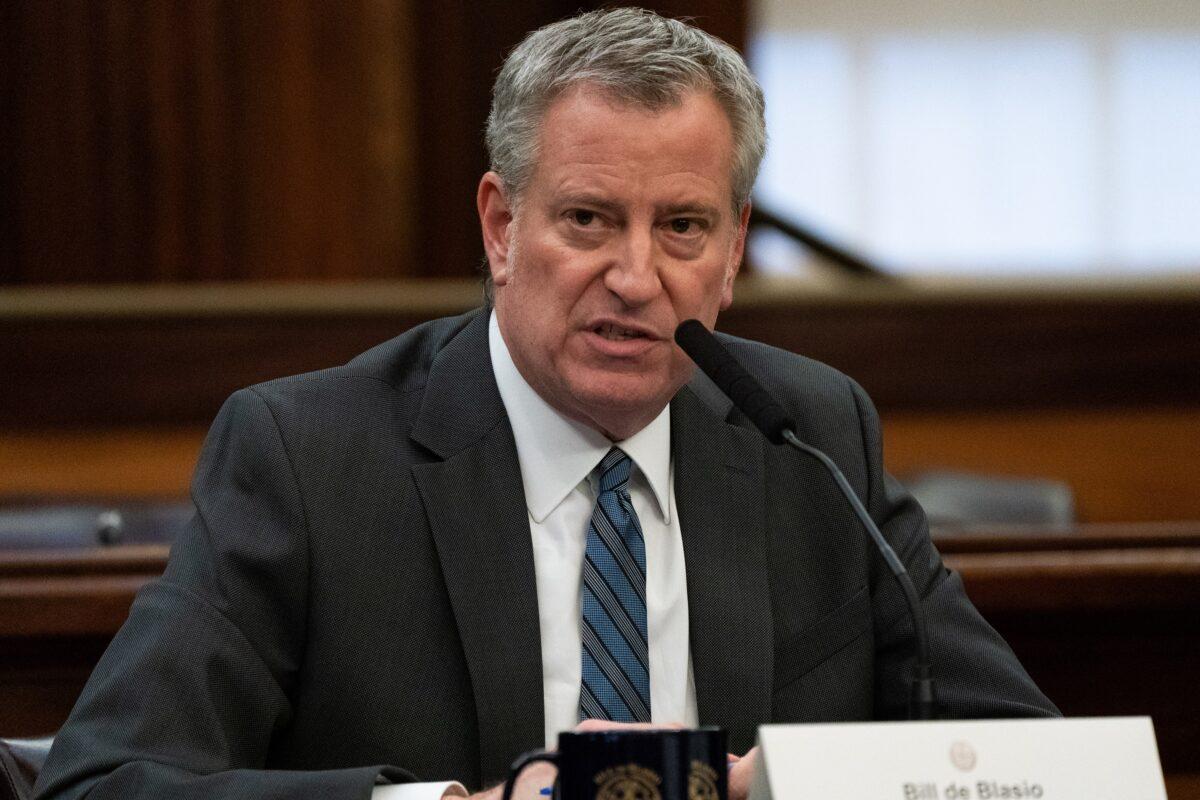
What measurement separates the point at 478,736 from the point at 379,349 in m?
0.49

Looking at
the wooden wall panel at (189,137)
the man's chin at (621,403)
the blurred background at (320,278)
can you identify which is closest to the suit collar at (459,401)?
the man's chin at (621,403)

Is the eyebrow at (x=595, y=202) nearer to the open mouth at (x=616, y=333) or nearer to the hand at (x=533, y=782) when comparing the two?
the open mouth at (x=616, y=333)

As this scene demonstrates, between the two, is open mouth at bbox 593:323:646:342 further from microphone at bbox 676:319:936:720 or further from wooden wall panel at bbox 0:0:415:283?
wooden wall panel at bbox 0:0:415:283

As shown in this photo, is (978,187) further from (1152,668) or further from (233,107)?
(1152,668)

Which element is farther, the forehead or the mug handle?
the forehead

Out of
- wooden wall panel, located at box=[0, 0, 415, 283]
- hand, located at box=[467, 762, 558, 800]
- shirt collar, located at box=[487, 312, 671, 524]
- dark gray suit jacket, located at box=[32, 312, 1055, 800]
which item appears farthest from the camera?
wooden wall panel, located at box=[0, 0, 415, 283]

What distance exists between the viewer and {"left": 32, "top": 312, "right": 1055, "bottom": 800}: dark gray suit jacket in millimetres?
1506

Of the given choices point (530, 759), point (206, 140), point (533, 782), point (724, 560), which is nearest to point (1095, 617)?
point (724, 560)

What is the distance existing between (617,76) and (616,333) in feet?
0.88

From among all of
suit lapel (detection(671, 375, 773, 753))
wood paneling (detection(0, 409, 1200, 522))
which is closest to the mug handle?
suit lapel (detection(671, 375, 773, 753))

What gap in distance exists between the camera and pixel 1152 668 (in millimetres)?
2109

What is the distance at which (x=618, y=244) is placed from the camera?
1651 millimetres

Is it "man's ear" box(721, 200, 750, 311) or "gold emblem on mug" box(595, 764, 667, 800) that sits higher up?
"man's ear" box(721, 200, 750, 311)

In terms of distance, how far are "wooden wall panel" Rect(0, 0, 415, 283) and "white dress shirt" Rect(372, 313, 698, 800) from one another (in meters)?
2.73
